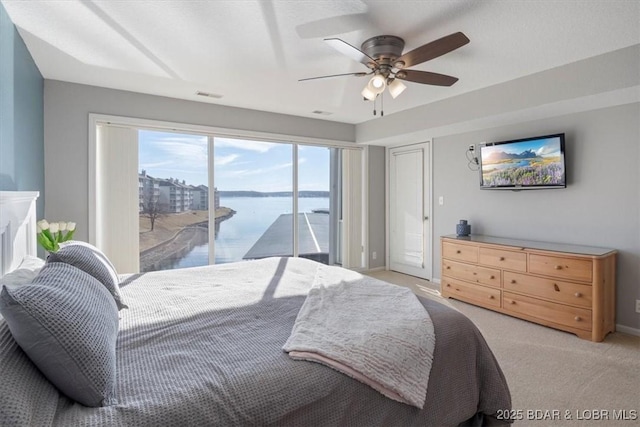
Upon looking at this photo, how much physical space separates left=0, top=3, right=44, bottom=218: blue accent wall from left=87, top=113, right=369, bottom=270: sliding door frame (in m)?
0.41

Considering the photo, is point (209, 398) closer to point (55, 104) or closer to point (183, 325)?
point (183, 325)

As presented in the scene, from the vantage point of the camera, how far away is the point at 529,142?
366 centimetres

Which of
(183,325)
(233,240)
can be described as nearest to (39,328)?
(183,325)

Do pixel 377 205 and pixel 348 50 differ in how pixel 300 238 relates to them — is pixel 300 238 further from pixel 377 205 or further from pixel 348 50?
pixel 348 50

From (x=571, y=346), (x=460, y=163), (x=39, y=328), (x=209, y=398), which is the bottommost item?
(x=571, y=346)

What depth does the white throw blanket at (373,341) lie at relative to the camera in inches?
50.7

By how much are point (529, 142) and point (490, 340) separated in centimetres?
215

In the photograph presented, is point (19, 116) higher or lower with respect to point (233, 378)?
higher

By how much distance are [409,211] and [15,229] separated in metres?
4.66

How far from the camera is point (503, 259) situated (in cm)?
358

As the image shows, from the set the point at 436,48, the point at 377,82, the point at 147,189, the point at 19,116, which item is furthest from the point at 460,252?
the point at 19,116

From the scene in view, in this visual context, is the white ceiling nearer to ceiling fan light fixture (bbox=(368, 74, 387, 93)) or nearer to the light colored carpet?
ceiling fan light fixture (bbox=(368, 74, 387, 93))

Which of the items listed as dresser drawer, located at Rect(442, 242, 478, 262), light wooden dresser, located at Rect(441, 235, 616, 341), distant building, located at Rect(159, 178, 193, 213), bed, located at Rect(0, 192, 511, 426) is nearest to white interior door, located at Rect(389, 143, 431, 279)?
dresser drawer, located at Rect(442, 242, 478, 262)

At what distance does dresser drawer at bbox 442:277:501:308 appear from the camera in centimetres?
369
